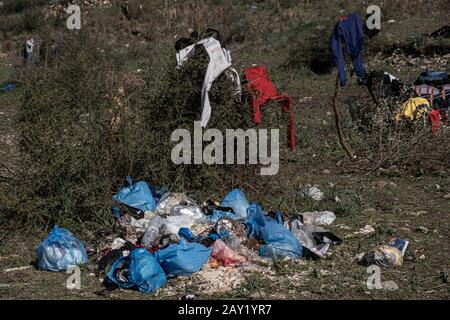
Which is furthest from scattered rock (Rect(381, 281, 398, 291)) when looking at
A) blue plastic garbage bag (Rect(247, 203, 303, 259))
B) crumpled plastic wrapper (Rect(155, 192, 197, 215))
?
crumpled plastic wrapper (Rect(155, 192, 197, 215))

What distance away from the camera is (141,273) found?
160 inches

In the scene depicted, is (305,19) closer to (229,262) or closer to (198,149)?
(198,149)

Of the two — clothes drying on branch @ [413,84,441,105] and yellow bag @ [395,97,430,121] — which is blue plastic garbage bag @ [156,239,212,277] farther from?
clothes drying on branch @ [413,84,441,105]

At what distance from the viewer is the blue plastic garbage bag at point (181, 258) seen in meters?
4.20

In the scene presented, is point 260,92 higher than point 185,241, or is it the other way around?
point 260,92

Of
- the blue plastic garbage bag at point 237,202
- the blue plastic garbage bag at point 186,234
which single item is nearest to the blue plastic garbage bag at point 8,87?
the blue plastic garbage bag at point 237,202

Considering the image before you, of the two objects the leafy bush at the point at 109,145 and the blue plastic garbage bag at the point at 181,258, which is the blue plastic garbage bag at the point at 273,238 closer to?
the blue plastic garbage bag at the point at 181,258

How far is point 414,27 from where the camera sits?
1290cm

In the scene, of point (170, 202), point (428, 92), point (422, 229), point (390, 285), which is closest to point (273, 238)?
point (390, 285)

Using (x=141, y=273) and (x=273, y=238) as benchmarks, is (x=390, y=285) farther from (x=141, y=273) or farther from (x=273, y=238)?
(x=141, y=273)

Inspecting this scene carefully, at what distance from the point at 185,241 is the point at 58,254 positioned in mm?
873
